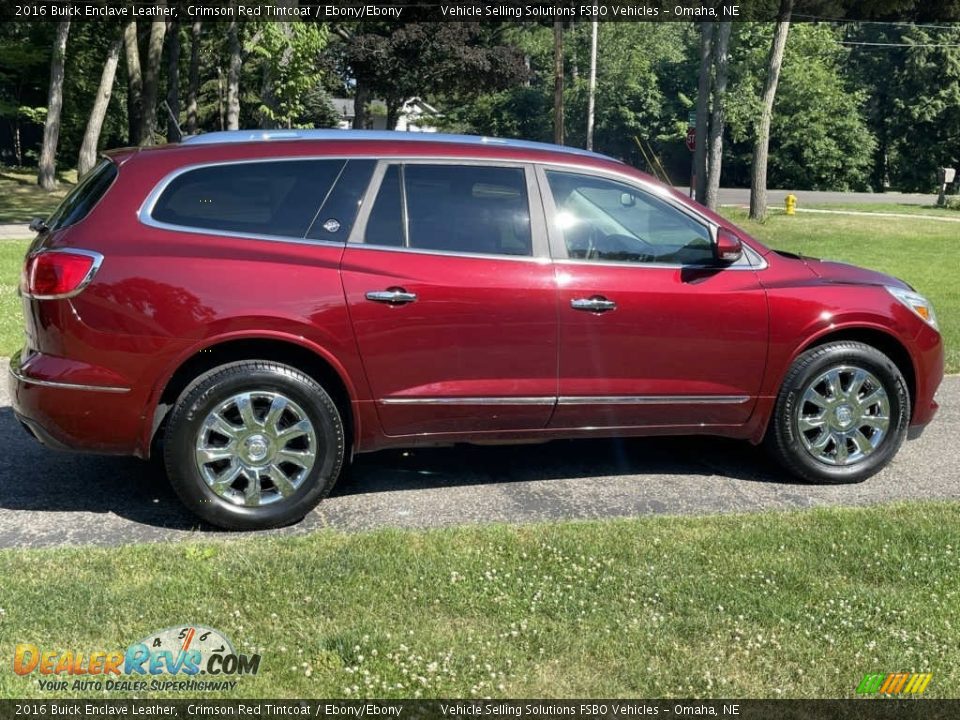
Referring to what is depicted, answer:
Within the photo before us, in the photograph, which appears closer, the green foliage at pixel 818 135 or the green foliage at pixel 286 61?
Answer: the green foliage at pixel 286 61

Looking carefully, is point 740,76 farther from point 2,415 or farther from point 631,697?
point 631,697

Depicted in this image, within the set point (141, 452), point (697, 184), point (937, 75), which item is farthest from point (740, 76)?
point (937, 75)

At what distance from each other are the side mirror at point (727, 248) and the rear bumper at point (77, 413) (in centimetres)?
298

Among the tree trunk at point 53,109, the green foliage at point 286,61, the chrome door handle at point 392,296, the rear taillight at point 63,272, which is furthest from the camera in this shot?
the tree trunk at point 53,109

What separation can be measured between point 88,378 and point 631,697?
277cm

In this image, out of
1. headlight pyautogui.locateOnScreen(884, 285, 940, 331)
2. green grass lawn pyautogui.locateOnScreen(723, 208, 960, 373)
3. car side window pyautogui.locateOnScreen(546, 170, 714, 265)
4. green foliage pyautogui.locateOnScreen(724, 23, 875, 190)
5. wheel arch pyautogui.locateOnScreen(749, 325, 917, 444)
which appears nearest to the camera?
car side window pyautogui.locateOnScreen(546, 170, 714, 265)

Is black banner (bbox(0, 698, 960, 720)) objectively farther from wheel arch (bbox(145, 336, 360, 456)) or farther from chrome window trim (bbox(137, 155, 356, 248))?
chrome window trim (bbox(137, 155, 356, 248))

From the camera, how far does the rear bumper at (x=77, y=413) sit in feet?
15.0

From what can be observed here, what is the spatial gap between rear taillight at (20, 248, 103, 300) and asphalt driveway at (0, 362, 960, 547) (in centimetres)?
112

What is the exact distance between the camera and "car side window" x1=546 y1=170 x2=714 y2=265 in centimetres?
514

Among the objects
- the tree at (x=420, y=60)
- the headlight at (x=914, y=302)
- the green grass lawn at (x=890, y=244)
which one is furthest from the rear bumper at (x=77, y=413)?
the tree at (x=420, y=60)

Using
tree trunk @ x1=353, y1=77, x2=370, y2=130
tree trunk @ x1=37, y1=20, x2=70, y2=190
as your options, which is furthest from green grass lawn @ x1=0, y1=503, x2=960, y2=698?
tree trunk @ x1=353, y1=77, x2=370, y2=130

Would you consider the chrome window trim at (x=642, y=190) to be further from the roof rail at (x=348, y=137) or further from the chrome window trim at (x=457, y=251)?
the roof rail at (x=348, y=137)

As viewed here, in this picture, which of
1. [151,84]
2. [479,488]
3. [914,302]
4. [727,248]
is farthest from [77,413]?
[151,84]
